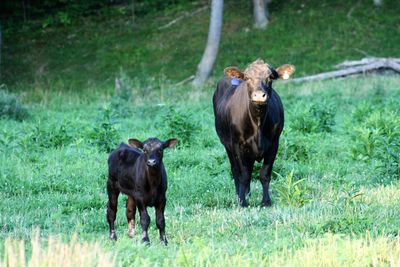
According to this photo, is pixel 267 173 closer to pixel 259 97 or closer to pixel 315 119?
pixel 259 97

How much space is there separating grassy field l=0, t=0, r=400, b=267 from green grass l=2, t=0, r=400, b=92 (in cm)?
11

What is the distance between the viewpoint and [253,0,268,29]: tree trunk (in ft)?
130

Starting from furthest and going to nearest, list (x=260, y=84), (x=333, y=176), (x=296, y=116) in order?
(x=296, y=116)
(x=333, y=176)
(x=260, y=84)

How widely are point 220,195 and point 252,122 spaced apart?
115 centimetres

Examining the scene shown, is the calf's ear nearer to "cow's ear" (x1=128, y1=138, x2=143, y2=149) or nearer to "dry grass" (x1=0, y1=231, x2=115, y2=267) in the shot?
"cow's ear" (x1=128, y1=138, x2=143, y2=149)

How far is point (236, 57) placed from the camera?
37094mm

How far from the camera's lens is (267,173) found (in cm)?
1344

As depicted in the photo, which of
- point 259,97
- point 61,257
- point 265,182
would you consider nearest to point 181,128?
point 265,182

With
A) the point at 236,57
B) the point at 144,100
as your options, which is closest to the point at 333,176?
the point at 144,100

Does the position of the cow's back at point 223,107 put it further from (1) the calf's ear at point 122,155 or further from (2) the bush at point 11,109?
(2) the bush at point 11,109

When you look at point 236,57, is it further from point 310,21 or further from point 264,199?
point 264,199

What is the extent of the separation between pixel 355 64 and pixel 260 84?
20364mm

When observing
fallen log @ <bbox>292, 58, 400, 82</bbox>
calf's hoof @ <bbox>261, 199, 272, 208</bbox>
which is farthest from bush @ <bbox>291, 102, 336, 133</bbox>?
fallen log @ <bbox>292, 58, 400, 82</bbox>

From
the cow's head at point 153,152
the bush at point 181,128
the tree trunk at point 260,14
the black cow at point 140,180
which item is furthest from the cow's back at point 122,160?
the tree trunk at point 260,14
